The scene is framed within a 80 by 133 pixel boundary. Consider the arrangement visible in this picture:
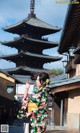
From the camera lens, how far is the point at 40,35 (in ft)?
190

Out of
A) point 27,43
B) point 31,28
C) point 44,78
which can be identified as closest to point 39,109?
point 44,78

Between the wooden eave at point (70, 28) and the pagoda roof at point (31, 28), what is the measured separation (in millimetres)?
29206

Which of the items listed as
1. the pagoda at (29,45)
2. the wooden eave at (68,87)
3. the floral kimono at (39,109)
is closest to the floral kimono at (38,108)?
the floral kimono at (39,109)

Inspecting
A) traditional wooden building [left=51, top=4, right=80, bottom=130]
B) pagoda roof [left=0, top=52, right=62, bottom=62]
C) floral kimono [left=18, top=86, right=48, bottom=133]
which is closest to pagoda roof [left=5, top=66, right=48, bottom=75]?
pagoda roof [left=0, top=52, right=62, bottom=62]

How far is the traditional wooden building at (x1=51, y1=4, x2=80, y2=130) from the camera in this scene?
1681 cm

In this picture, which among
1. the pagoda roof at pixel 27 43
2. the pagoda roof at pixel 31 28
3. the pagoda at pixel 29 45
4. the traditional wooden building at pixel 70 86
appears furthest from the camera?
the pagoda roof at pixel 31 28

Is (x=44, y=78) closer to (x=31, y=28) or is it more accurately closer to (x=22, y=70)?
(x=22, y=70)

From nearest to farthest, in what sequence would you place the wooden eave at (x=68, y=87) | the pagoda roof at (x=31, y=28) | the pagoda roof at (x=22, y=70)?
the wooden eave at (x=68, y=87), the pagoda roof at (x=22, y=70), the pagoda roof at (x=31, y=28)

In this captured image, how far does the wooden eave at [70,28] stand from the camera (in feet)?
50.9

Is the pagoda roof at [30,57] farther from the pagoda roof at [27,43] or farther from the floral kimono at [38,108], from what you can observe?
the floral kimono at [38,108]

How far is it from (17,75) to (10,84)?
963cm

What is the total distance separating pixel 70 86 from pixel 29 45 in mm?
39114

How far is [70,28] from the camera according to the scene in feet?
63.0

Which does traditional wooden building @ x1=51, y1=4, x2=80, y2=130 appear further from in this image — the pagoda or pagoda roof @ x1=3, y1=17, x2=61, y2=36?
pagoda roof @ x1=3, y1=17, x2=61, y2=36
